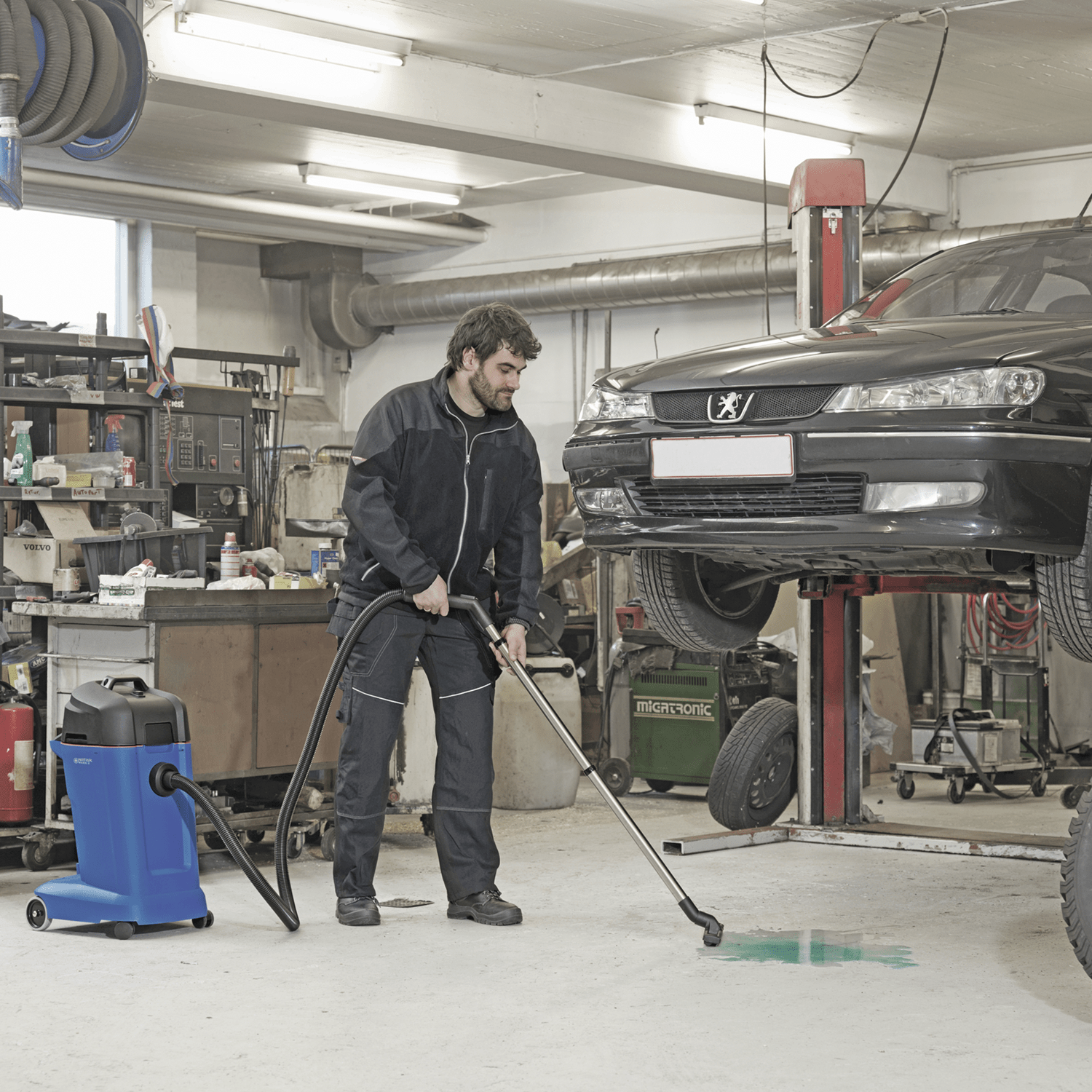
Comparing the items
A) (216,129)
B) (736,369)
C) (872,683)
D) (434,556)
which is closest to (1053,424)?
(736,369)

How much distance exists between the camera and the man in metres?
4.00

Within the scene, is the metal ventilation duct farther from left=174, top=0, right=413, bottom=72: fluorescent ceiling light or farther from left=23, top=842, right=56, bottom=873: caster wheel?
left=23, top=842, right=56, bottom=873: caster wheel

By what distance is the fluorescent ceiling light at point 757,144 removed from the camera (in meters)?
8.69

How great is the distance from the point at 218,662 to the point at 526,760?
1.91 m

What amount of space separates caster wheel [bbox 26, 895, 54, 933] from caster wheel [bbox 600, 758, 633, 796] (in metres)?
3.43

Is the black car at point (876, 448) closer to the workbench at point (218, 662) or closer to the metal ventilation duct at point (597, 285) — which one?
the workbench at point (218, 662)

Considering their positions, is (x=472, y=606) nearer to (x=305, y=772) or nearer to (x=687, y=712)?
(x=305, y=772)

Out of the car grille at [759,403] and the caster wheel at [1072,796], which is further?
the caster wheel at [1072,796]

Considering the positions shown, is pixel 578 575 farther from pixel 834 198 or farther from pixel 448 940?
pixel 448 940

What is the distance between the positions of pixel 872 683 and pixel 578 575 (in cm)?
196

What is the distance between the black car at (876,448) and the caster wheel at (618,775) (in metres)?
3.10

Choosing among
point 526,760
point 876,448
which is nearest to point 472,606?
point 876,448

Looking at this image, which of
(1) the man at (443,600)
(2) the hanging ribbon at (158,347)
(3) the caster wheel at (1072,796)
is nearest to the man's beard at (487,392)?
(1) the man at (443,600)

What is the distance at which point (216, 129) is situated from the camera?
9.30 metres
